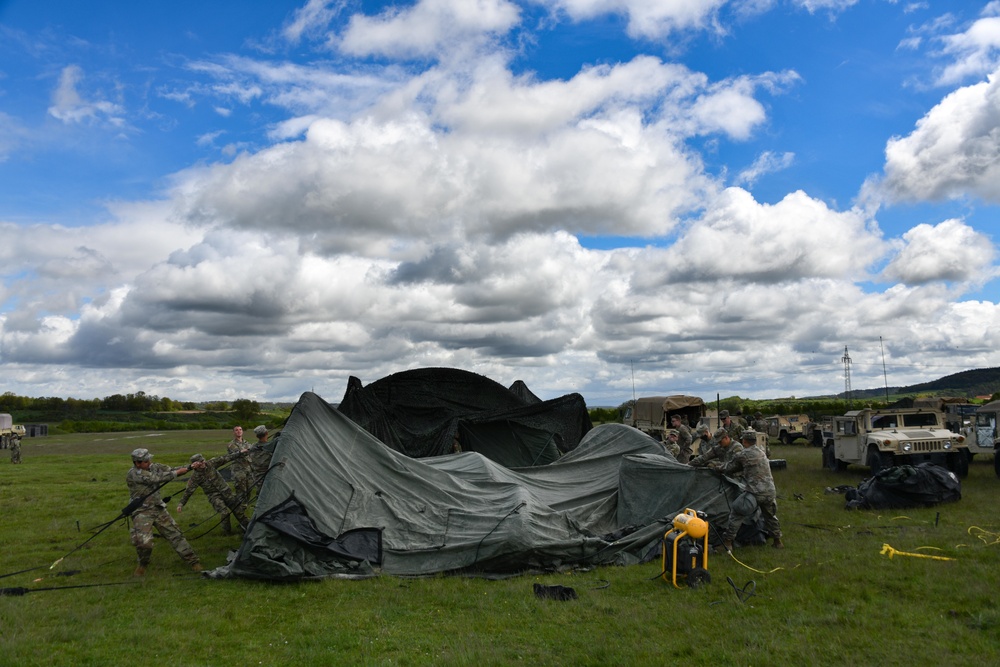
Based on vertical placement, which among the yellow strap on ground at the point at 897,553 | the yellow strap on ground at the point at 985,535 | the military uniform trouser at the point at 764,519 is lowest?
the yellow strap on ground at the point at 897,553

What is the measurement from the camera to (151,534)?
10.3m

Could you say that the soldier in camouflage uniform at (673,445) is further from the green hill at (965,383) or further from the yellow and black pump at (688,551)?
the green hill at (965,383)

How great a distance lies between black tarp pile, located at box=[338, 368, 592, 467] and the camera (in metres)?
17.5

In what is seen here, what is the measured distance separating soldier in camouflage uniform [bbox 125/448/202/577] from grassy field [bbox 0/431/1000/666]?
312 mm

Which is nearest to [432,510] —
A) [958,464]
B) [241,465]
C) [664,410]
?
[241,465]

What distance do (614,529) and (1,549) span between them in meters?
10.6

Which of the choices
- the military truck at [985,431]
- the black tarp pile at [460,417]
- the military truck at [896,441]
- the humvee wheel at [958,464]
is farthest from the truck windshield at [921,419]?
the black tarp pile at [460,417]

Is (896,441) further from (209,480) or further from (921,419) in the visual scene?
(209,480)

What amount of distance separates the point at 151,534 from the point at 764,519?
29.3 feet

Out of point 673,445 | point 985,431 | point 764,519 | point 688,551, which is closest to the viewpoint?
point 688,551

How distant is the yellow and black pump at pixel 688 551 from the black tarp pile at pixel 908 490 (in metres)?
6.93

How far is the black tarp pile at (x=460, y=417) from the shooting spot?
1747 centimetres

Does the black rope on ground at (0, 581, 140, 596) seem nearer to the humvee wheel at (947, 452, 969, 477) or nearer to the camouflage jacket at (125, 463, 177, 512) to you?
the camouflage jacket at (125, 463, 177, 512)

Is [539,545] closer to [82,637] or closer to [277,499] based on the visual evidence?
[277,499]
